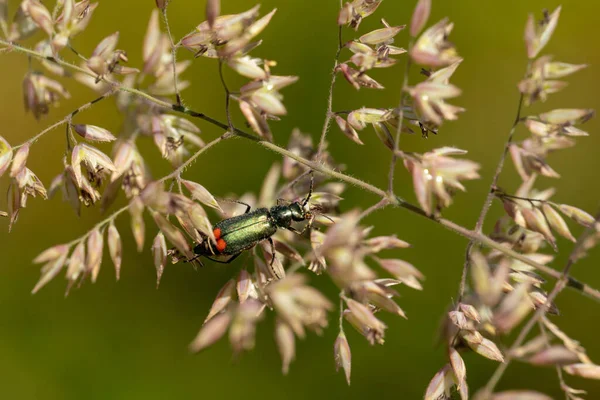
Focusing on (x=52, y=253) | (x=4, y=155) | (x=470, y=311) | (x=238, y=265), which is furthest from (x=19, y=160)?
(x=238, y=265)

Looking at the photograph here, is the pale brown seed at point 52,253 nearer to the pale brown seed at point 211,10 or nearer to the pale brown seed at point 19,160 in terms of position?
the pale brown seed at point 19,160

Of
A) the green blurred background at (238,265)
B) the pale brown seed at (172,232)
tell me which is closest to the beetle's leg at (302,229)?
the pale brown seed at (172,232)

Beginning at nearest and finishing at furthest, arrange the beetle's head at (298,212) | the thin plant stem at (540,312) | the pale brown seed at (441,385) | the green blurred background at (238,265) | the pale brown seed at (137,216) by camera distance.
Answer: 1. the thin plant stem at (540,312)
2. the pale brown seed at (137,216)
3. the pale brown seed at (441,385)
4. the beetle's head at (298,212)
5. the green blurred background at (238,265)

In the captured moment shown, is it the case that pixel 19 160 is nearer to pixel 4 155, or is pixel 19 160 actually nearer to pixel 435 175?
pixel 4 155

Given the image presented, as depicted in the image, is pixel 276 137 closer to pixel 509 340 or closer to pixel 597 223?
pixel 509 340

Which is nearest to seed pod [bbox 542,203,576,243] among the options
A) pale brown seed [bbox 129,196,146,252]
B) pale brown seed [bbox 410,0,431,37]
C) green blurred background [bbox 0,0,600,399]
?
pale brown seed [bbox 410,0,431,37]
